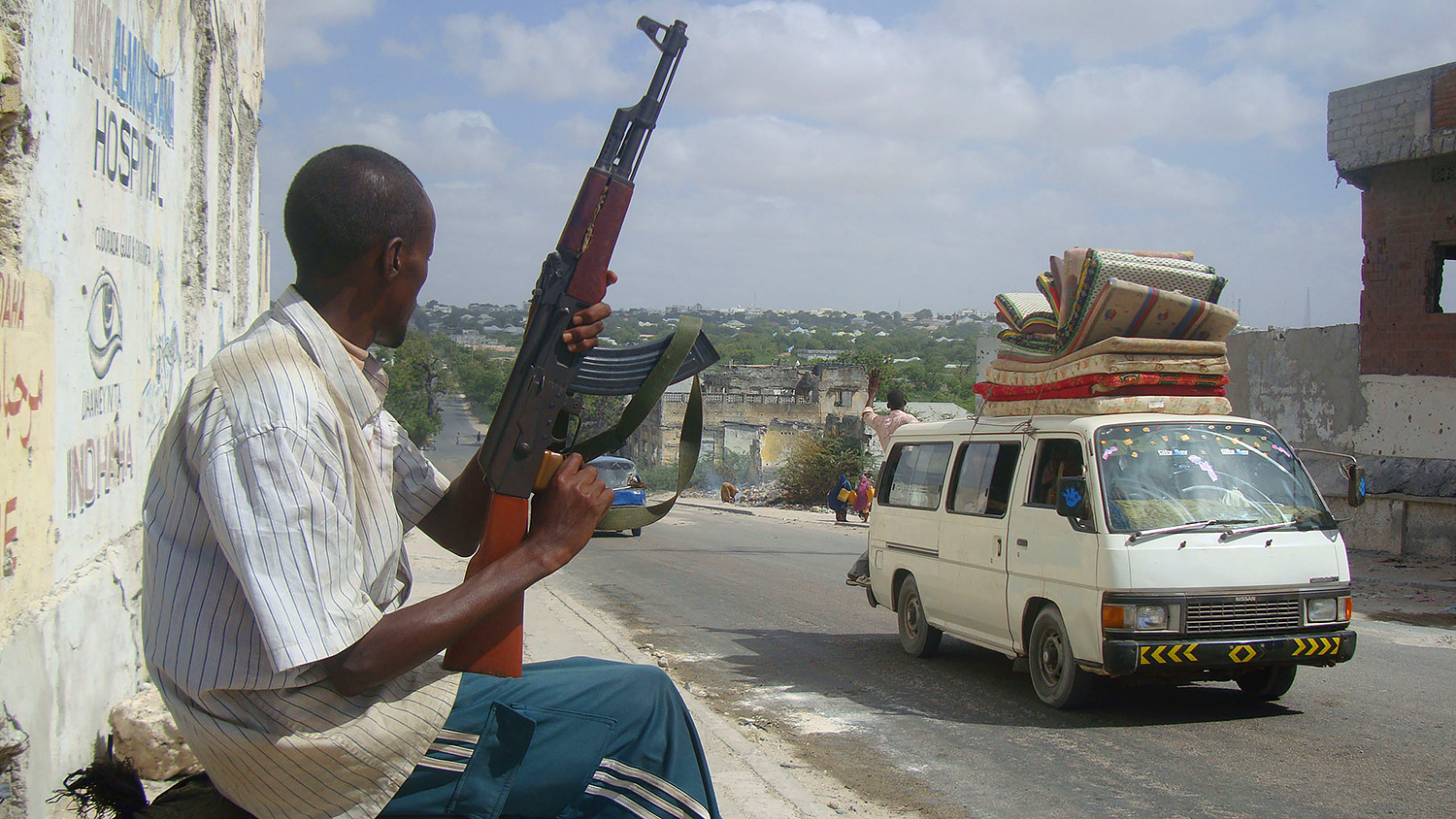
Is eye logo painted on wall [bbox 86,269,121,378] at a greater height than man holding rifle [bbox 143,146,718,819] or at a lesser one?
greater

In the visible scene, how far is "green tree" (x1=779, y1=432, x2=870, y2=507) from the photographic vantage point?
34.6 metres

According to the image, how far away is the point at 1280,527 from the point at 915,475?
2.92 metres

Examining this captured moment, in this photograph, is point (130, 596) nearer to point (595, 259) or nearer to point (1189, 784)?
point (595, 259)

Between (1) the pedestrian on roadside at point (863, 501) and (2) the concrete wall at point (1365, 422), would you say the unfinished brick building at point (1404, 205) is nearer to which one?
(2) the concrete wall at point (1365, 422)

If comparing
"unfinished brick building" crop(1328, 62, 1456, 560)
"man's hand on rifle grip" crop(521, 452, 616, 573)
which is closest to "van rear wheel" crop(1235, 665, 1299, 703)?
"man's hand on rifle grip" crop(521, 452, 616, 573)

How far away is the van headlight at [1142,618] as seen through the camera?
5891 mm

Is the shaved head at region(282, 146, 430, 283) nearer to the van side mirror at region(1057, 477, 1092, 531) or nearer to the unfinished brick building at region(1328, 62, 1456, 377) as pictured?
the van side mirror at region(1057, 477, 1092, 531)

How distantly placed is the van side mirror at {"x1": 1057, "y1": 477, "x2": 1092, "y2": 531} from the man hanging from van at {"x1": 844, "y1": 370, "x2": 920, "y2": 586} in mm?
2949

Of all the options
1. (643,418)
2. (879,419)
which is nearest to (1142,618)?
(879,419)

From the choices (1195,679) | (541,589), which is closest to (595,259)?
(1195,679)

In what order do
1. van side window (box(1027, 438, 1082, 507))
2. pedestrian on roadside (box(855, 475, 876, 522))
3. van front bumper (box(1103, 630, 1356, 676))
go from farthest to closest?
pedestrian on roadside (box(855, 475, 876, 522))
van side window (box(1027, 438, 1082, 507))
van front bumper (box(1103, 630, 1356, 676))

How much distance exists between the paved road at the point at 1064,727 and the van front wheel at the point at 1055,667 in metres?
0.12

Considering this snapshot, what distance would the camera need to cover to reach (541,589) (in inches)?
493

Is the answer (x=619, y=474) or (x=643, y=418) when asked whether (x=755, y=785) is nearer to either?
(x=643, y=418)
